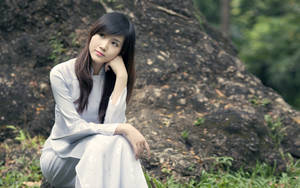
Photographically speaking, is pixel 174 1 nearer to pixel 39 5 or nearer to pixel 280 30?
pixel 39 5

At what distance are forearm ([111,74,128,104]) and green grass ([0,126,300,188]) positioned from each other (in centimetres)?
84

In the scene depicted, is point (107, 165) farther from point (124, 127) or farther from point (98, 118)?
point (98, 118)

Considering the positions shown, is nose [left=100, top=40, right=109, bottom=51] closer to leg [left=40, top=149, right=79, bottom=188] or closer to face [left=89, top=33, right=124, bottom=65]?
face [left=89, top=33, right=124, bottom=65]

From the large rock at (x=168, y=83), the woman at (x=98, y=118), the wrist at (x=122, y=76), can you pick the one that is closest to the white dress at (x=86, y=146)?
→ the woman at (x=98, y=118)

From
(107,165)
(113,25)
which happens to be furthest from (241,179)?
(113,25)

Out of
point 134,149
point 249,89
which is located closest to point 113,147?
point 134,149

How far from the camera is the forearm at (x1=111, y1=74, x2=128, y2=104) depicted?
3.12 m

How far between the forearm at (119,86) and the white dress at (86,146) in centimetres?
3

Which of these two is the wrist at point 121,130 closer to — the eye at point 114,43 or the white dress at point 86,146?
the white dress at point 86,146

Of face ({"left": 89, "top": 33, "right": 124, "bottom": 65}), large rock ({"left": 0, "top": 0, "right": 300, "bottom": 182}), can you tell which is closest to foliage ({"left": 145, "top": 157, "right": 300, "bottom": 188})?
large rock ({"left": 0, "top": 0, "right": 300, "bottom": 182})

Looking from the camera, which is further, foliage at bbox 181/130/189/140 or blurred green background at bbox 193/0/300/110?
blurred green background at bbox 193/0/300/110

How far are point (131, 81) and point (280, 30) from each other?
30.3ft

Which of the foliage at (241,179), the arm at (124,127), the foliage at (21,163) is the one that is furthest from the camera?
the foliage at (21,163)

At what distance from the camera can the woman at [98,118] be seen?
110 inches
